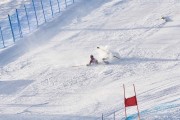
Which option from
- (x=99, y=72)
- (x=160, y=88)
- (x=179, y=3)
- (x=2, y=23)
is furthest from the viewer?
(x=2, y=23)

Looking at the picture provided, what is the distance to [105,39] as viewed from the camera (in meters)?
21.1

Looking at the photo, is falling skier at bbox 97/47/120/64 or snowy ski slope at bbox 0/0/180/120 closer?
snowy ski slope at bbox 0/0/180/120

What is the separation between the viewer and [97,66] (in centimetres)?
1797

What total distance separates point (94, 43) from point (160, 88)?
21.8 feet

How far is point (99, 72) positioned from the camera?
1731 cm

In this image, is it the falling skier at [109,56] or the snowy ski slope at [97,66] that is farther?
the falling skier at [109,56]

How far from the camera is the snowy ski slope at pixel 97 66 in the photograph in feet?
47.2

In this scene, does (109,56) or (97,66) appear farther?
(109,56)

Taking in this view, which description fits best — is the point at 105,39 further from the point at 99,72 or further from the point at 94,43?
the point at 99,72

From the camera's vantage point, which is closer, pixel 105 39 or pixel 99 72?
pixel 99 72

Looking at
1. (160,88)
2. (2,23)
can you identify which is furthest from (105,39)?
(2,23)

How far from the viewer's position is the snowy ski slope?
14391 mm

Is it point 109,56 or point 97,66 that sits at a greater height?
point 109,56

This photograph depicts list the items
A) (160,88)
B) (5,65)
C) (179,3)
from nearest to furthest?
(160,88)
(5,65)
(179,3)
